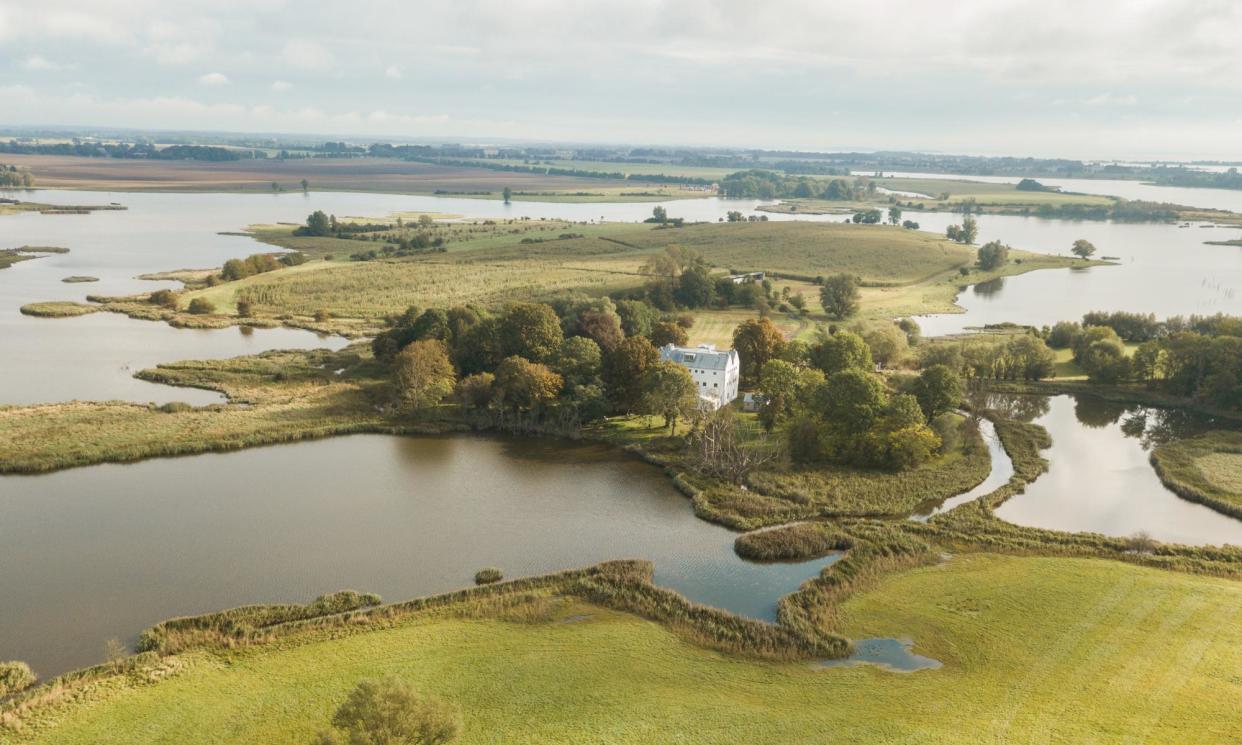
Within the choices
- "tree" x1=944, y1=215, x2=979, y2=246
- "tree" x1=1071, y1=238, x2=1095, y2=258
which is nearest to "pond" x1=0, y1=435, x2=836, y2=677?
"tree" x1=944, y1=215, x2=979, y2=246

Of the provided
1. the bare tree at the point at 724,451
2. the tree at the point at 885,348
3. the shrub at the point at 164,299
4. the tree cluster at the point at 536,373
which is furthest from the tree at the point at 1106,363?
the shrub at the point at 164,299

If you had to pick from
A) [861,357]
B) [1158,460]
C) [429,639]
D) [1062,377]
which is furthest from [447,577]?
[1062,377]

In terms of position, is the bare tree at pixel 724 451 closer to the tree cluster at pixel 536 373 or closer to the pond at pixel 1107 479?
the tree cluster at pixel 536 373

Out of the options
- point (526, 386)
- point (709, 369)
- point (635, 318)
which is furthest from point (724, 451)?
point (635, 318)

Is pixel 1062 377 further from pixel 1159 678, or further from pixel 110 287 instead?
pixel 110 287

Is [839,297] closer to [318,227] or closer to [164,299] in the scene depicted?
[164,299]

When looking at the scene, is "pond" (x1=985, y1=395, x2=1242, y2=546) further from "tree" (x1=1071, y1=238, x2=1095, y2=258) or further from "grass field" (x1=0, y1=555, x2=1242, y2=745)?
"tree" (x1=1071, y1=238, x2=1095, y2=258)

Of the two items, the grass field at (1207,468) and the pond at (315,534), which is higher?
the grass field at (1207,468)

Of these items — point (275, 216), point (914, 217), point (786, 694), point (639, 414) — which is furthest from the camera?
point (914, 217)
